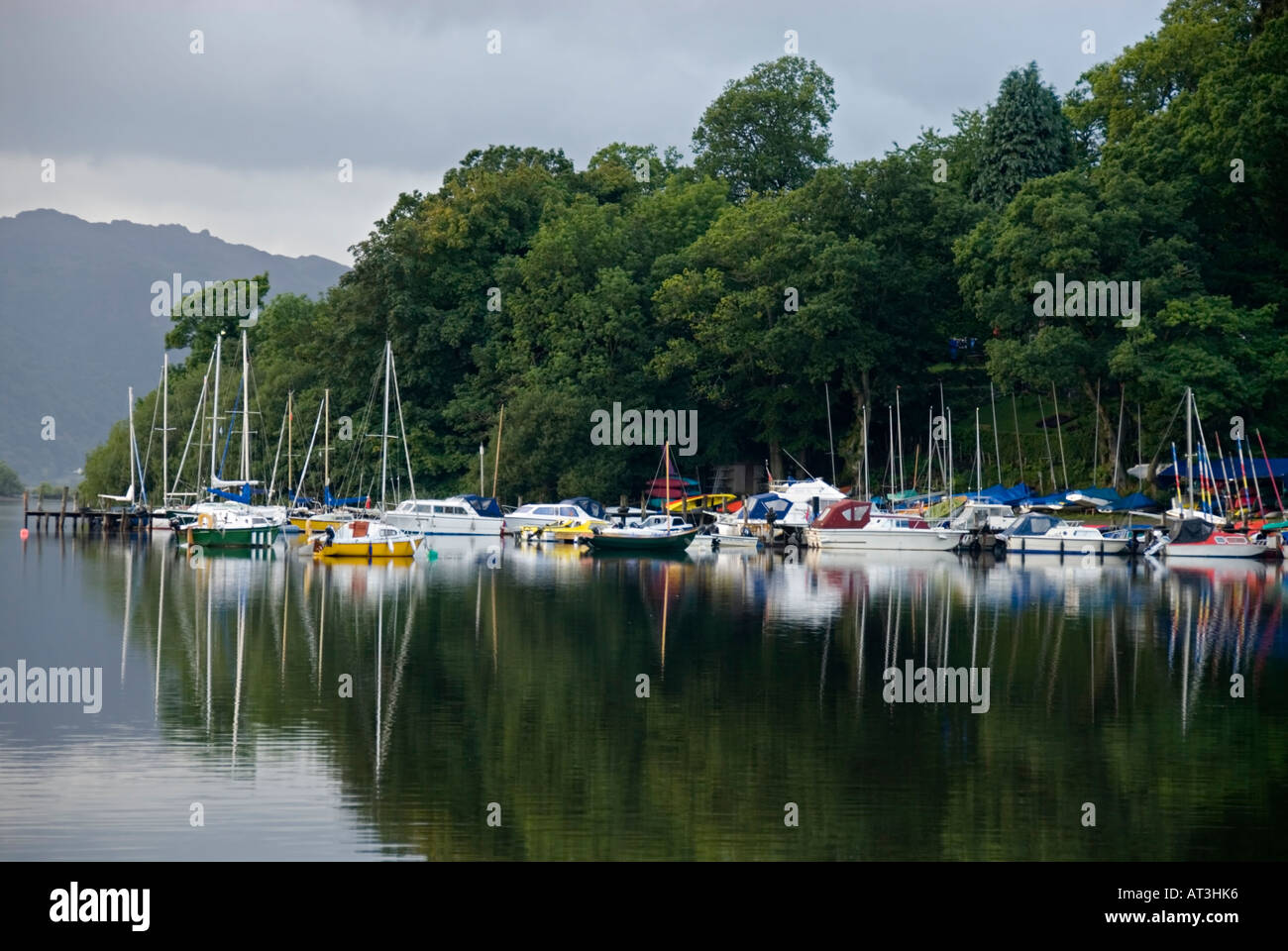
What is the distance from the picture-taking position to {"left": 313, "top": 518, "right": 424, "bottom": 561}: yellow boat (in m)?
66.7

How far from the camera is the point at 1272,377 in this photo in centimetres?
7562

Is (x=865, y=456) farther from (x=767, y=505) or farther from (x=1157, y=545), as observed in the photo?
(x=1157, y=545)

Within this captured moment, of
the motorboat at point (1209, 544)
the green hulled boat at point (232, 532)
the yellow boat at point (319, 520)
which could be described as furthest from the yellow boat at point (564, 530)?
the motorboat at point (1209, 544)

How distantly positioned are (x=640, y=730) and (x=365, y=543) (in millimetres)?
43142

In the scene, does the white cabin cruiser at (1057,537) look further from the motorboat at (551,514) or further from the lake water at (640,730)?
the motorboat at (551,514)

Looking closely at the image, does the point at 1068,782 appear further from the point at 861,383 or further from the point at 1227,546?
the point at 861,383

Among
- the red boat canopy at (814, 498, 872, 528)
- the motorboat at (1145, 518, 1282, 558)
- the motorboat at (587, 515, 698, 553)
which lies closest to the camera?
the motorboat at (1145, 518, 1282, 558)

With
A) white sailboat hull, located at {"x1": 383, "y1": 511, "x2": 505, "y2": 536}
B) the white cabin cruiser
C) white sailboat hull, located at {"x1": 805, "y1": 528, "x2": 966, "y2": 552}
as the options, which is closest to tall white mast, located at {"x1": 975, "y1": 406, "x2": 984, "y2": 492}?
the white cabin cruiser

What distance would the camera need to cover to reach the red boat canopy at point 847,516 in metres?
77.7

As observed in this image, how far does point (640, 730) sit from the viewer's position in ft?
83.4

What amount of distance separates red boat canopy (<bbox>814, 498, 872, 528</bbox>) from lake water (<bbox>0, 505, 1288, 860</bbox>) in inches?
1129

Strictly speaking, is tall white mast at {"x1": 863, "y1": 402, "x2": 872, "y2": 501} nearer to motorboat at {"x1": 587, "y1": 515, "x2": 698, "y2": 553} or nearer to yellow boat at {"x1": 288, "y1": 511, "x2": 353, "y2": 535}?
motorboat at {"x1": 587, "y1": 515, "x2": 698, "y2": 553}
